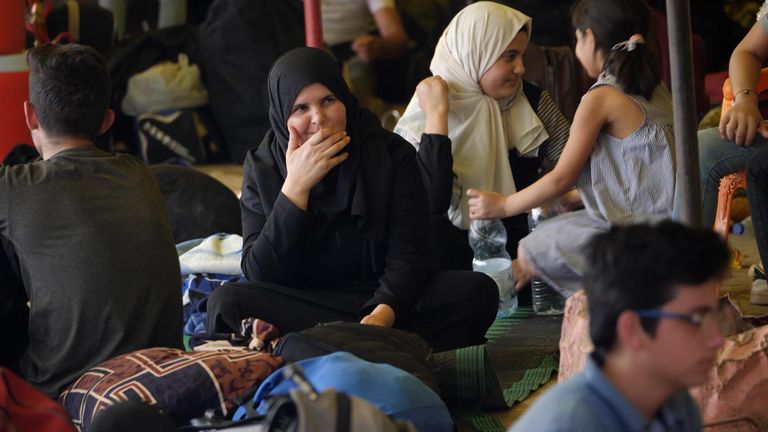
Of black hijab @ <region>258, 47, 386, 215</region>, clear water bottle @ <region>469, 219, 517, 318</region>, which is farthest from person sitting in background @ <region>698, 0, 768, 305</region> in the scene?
black hijab @ <region>258, 47, 386, 215</region>

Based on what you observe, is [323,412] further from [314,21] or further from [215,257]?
[314,21]

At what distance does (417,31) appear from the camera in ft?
23.6

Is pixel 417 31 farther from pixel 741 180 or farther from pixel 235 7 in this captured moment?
pixel 741 180

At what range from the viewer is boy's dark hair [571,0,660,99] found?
3734 millimetres

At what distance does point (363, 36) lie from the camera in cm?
668

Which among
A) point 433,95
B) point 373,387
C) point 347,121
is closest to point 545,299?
point 433,95

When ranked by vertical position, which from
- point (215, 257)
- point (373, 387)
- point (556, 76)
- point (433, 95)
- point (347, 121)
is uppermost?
point (347, 121)

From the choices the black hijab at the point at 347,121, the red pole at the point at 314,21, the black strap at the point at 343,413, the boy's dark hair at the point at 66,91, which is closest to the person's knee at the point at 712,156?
the black hijab at the point at 347,121

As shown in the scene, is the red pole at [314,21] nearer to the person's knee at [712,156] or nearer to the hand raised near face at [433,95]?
the hand raised near face at [433,95]

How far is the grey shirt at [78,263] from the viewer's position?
2982mm

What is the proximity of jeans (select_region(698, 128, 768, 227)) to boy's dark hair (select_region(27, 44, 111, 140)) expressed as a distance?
176 cm

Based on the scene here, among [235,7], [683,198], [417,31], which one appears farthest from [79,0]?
[683,198]

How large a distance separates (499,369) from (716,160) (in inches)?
35.3

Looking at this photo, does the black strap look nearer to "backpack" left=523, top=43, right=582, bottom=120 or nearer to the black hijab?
the black hijab
